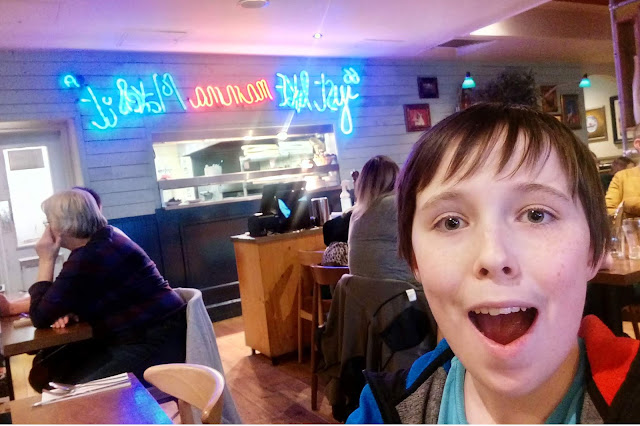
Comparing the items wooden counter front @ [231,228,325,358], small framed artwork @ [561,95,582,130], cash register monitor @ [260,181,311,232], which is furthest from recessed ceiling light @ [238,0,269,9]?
small framed artwork @ [561,95,582,130]

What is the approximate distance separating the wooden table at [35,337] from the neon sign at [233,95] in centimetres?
375

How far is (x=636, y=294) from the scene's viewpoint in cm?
286

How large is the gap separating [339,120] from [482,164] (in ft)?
20.8

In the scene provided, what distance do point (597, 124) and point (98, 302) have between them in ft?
34.9

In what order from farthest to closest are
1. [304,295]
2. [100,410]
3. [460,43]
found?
[460,43] → [304,295] → [100,410]

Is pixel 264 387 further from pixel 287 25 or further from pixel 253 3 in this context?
pixel 287 25

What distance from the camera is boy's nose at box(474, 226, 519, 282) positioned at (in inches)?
21.8

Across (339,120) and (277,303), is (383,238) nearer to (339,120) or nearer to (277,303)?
(277,303)

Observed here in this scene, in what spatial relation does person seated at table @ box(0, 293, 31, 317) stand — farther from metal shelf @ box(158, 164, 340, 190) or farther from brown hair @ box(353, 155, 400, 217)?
metal shelf @ box(158, 164, 340, 190)

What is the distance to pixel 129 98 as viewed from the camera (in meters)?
5.45

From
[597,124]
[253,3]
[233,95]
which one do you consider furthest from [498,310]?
[597,124]

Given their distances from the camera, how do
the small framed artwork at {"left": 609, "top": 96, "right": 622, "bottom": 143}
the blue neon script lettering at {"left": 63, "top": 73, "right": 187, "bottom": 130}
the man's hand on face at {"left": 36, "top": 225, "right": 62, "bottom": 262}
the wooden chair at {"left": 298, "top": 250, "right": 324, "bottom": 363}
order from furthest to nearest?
the small framed artwork at {"left": 609, "top": 96, "right": 622, "bottom": 143}
the blue neon script lettering at {"left": 63, "top": 73, "right": 187, "bottom": 130}
the wooden chair at {"left": 298, "top": 250, "right": 324, "bottom": 363}
the man's hand on face at {"left": 36, "top": 225, "right": 62, "bottom": 262}

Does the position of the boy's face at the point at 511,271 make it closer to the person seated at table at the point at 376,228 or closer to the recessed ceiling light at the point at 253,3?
the person seated at table at the point at 376,228

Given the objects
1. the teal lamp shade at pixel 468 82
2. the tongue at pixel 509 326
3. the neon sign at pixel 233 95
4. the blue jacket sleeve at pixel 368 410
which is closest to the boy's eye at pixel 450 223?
the tongue at pixel 509 326
